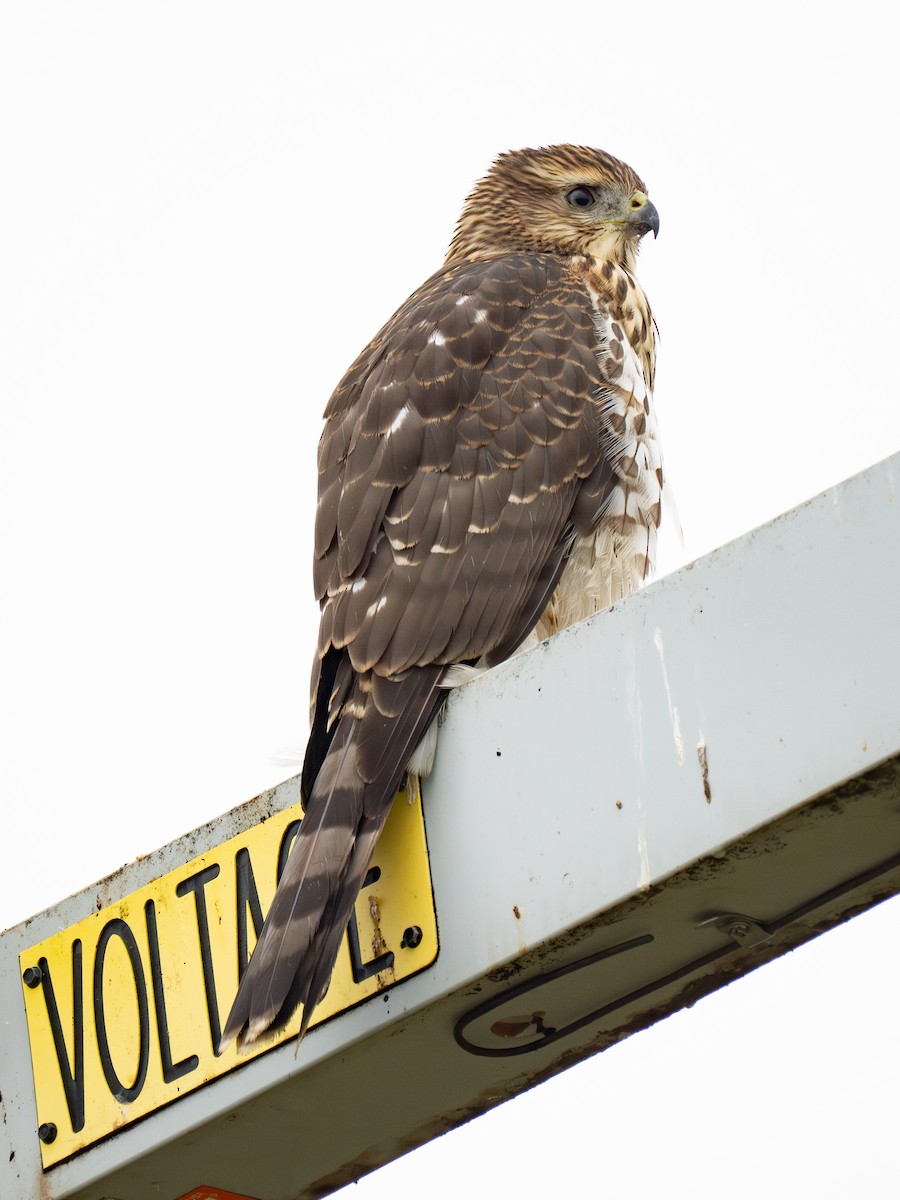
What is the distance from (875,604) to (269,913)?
3.10 feet

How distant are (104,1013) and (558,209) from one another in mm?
2866

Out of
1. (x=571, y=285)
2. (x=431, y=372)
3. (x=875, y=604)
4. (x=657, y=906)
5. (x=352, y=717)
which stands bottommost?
(x=657, y=906)

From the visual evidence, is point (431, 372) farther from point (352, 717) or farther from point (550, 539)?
point (352, 717)

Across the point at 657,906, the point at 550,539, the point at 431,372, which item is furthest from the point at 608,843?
the point at 431,372

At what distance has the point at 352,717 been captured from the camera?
273cm

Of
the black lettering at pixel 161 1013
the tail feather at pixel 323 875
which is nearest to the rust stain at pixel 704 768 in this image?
the tail feather at pixel 323 875

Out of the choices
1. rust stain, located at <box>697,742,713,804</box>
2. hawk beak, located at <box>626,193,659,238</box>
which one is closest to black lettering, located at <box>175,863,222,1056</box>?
rust stain, located at <box>697,742,713,804</box>

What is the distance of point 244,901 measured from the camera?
7.82 ft

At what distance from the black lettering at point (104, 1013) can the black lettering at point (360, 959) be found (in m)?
0.34

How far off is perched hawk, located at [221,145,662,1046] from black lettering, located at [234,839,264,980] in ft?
0.32

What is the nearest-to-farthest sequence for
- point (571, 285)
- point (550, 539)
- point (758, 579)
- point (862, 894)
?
point (758, 579), point (862, 894), point (550, 539), point (571, 285)

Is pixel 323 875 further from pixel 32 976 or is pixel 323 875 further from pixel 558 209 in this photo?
pixel 558 209

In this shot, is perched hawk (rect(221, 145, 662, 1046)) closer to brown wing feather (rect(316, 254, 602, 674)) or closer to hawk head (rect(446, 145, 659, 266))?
brown wing feather (rect(316, 254, 602, 674))

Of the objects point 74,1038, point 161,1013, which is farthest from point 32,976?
point 161,1013
